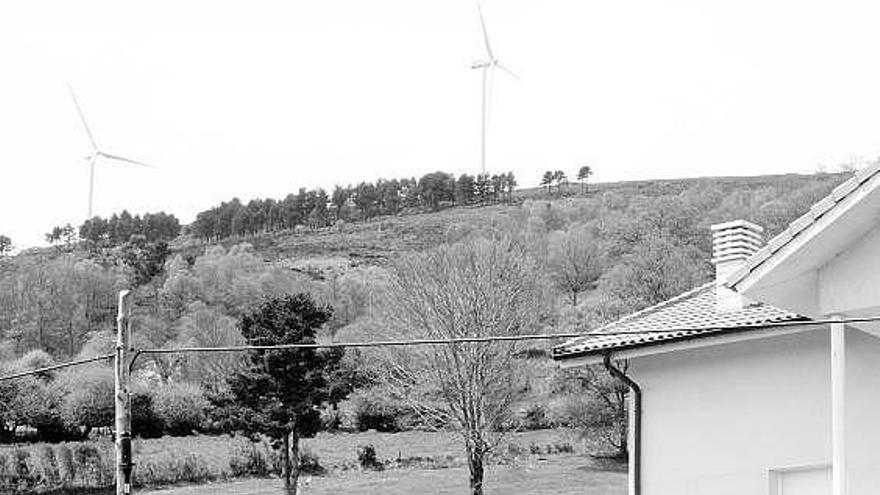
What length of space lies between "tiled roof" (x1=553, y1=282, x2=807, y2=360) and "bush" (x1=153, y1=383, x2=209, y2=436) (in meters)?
54.1

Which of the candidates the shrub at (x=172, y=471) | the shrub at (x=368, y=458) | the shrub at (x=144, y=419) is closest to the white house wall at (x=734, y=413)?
the shrub at (x=368, y=458)

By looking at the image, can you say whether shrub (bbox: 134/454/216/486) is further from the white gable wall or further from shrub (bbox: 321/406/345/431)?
the white gable wall

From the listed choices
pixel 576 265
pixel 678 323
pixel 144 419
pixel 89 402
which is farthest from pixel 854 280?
pixel 576 265

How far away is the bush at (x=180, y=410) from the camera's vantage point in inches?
2753

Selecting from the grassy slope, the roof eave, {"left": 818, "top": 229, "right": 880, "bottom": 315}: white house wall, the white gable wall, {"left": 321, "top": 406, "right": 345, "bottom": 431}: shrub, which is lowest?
{"left": 321, "top": 406, "right": 345, "bottom": 431}: shrub

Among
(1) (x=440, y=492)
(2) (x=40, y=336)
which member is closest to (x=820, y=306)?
(1) (x=440, y=492)

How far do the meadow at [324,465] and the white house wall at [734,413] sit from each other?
38.8 meters

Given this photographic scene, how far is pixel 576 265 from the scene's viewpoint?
267 ft

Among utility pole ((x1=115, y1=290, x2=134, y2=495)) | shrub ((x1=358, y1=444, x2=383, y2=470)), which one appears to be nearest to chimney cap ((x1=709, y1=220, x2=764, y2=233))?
utility pole ((x1=115, y1=290, x2=134, y2=495))

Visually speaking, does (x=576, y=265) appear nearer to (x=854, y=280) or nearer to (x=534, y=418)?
(x=534, y=418)

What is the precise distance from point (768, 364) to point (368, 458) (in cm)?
4750

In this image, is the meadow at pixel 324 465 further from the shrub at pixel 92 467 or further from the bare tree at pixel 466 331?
the bare tree at pixel 466 331

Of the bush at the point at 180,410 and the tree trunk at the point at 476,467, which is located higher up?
the bush at the point at 180,410

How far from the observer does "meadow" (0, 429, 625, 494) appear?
5709 cm
